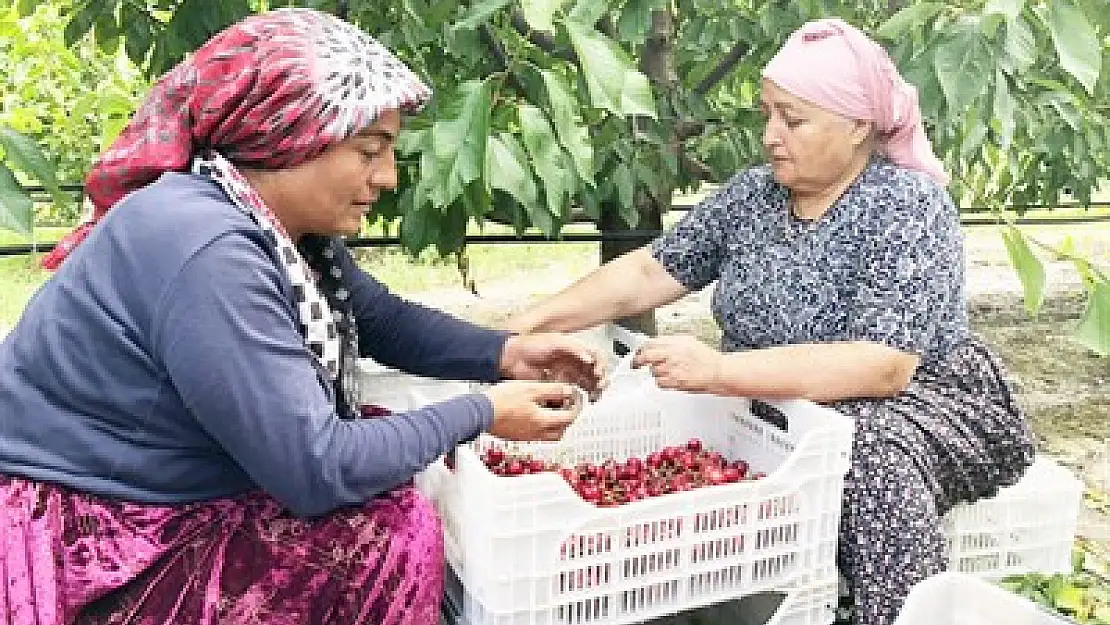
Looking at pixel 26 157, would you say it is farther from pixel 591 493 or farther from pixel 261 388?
pixel 591 493

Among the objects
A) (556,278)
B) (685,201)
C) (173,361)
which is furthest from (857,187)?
(685,201)

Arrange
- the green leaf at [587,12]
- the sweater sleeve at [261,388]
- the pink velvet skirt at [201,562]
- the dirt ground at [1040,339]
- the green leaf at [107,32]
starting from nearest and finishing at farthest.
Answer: the sweater sleeve at [261,388] → the pink velvet skirt at [201,562] → the green leaf at [587,12] → the green leaf at [107,32] → the dirt ground at [1040,339]

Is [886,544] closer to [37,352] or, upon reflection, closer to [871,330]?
[871,330]

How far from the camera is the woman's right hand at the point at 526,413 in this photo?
1.75m

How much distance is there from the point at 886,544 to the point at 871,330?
381 mm

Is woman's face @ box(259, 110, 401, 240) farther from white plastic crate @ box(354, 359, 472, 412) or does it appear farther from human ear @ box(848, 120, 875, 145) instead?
human ear @ box(848, 120, 875, 145)

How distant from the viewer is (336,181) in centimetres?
167

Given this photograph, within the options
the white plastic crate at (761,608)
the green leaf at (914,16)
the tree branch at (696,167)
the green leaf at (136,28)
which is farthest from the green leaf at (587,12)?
the tree branch at (696,167)

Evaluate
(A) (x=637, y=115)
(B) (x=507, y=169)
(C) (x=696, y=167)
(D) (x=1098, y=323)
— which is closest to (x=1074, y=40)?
(D) (x=1098, y=323)

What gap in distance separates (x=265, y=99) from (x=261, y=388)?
39 centimetres

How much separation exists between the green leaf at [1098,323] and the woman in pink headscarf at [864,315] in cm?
31

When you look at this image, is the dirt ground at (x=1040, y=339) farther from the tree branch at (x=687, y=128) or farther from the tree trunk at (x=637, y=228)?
the tree branch at (x=687, y=128)

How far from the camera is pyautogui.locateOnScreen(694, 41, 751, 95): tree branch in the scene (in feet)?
10.1

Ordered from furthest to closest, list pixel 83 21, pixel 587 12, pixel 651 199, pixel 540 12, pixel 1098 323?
pixel 651 199, pixel 83 21, pixel 1098 323, pixel 587 12, pixel 540 12
